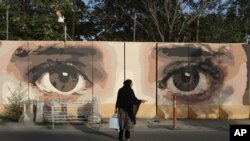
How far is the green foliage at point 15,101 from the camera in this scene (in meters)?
21.0

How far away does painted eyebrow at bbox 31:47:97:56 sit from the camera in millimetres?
21375

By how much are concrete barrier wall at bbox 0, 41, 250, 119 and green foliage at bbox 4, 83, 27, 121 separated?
118 mm

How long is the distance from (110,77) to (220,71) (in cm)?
432

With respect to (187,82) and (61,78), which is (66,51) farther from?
(187,82)

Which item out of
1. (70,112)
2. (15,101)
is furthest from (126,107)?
(15,101)

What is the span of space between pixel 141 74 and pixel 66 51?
301 centimetres

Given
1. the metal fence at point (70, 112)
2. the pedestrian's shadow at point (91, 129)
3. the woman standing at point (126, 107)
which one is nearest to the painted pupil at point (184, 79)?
the metal fence at point (70, 112)

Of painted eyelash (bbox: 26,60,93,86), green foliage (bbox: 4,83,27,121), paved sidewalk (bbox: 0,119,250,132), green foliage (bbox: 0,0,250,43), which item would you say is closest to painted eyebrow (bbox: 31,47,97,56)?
painted eyelash (bbox: 26,60,93,86)

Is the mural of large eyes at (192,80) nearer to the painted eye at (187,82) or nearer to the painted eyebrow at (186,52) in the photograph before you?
the painted eye at (187,82)

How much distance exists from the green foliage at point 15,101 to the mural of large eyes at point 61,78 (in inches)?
22.0

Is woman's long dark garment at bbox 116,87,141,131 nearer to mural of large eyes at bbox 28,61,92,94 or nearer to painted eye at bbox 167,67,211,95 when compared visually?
mural of large eyes at bbox 28,61,92,94

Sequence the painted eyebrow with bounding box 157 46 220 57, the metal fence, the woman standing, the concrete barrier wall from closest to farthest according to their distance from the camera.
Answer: the woman standing → the metal fence → the concrete barrier wall → the painted eyebrow with bounding box 157 46 220 57

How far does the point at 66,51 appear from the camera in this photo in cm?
2152

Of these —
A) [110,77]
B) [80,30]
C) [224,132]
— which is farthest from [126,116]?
[80,30]
